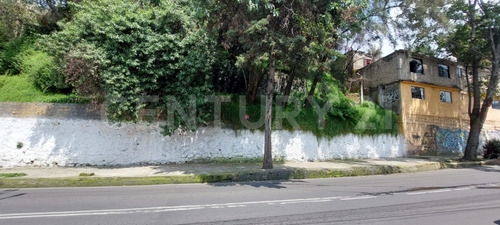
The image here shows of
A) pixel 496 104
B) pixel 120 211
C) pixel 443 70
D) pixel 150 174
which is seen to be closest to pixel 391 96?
pixel 443 70

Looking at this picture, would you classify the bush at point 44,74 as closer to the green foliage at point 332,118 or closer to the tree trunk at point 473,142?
the green foliage at point 332,118

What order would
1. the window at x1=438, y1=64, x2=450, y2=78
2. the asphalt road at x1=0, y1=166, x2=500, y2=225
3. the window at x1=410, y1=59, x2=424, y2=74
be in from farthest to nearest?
the window at x1=438, y1=64, x2=450, y2=78, the window at x1=410, y1=59, x2=424, y2=74, the asphalt road at x1=0, y1=166, x2=500, y2=225

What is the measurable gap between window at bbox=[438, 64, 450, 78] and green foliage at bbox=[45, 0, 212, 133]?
17223 mm

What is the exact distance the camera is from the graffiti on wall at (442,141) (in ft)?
56.1

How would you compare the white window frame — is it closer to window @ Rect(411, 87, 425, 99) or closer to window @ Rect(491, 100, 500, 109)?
window @ Rect(411, 87, 425, 99)

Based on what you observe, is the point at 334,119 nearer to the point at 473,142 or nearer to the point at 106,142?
the point at 473,142

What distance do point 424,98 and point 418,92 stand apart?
583mm

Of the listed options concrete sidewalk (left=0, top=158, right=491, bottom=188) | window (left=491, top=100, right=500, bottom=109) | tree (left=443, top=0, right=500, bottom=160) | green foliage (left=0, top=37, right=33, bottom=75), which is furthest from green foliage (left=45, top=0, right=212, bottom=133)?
window (left=491, top=100, right=500, bottom=109)

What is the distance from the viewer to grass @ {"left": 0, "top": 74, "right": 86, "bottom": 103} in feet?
35.4

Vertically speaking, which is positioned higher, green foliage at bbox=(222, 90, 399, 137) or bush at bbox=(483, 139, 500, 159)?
green foliage at bbox=(222, 90, 399, 137)

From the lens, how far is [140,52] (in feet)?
31.1

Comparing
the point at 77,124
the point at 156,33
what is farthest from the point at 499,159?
the point at 77,124

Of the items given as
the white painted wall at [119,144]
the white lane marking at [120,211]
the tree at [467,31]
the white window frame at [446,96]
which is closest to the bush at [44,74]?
the white painted wall at [119,144]

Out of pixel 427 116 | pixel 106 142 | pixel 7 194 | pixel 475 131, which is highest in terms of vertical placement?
pixel 427 116
